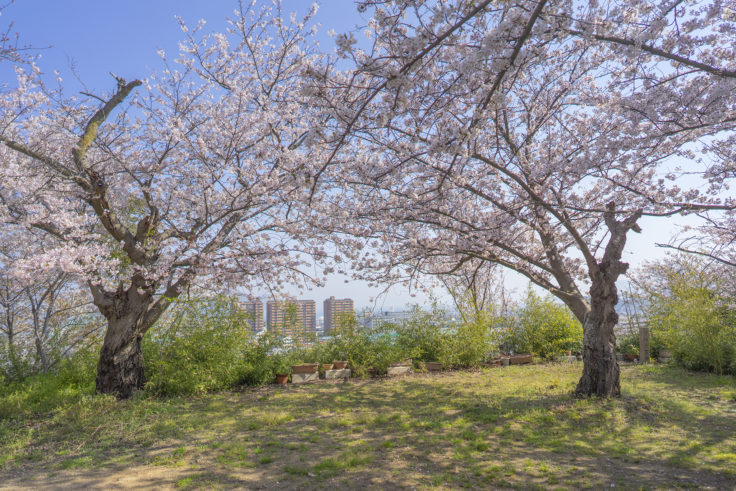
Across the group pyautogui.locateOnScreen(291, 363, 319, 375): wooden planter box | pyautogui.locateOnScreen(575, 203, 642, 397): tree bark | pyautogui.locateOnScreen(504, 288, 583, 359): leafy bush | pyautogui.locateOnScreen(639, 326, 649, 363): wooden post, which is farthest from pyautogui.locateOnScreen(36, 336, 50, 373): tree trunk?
pyautogui.locateOnScreen(639, 326, 649, 363): wooden post

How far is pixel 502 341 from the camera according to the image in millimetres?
11516

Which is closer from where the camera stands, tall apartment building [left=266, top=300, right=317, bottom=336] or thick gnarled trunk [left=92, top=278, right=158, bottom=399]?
thick gnarled trunk [left=92, top=278, right=158, bottom=399]

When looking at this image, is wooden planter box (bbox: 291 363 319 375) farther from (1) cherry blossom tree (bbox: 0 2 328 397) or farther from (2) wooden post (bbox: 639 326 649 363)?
(2) wooden post (bbox: 639 326 649 363)

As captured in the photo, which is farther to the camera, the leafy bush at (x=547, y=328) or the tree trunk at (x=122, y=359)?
the leafy bush at (x=547, y=328)

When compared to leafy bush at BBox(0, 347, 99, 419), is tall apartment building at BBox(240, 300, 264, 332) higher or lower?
higher

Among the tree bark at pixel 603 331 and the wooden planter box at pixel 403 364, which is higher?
the tree bark at pixel 603 331

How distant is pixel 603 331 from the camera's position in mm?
5984

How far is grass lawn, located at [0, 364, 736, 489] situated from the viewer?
134 inches

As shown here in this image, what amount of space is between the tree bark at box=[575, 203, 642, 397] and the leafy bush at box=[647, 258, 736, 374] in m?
3.86

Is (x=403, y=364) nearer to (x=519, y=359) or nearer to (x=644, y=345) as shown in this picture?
(x=519, y=359)

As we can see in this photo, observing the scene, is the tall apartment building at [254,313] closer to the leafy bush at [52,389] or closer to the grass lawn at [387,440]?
the grass lawn at [387,440]

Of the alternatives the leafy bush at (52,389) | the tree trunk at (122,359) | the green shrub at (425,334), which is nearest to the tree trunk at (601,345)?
the green shrub at (425,334)

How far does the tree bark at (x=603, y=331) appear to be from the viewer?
5.95 meters

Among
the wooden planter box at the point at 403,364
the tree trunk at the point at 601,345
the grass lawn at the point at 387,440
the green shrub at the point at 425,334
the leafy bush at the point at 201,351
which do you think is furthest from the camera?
the green shrub at the point at 425,334
